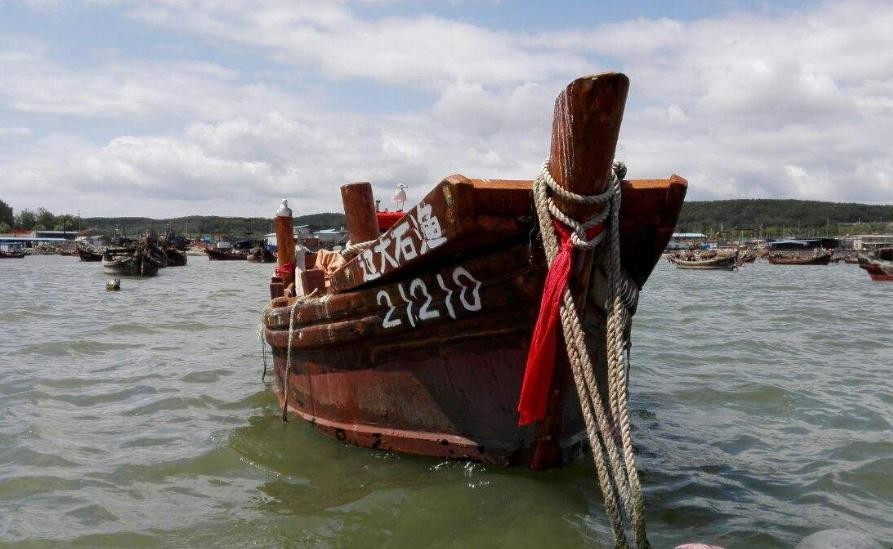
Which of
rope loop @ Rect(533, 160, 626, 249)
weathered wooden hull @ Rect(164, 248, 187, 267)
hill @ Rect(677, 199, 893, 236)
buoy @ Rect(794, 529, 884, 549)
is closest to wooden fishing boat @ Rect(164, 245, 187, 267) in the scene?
weathered wooden hull @ Rect(164, 248, 187, 267)

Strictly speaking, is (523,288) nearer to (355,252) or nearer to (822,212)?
(355,252)

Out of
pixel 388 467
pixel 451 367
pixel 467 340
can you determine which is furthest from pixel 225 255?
pixel 467 340

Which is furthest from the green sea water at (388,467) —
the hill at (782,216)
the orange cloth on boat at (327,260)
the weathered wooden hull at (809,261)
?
the hill at (782,216)

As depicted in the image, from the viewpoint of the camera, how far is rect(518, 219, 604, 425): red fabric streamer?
3440 mm

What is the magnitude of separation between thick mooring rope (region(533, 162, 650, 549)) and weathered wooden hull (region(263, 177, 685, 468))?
206 mm

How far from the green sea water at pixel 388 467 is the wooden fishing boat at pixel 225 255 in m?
66.0

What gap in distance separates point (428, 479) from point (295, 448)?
1.43m

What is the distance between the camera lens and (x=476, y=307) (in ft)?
13.1

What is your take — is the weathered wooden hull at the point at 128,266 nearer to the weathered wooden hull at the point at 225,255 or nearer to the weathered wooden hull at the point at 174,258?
the weathered wooden hull at the point at 174,258

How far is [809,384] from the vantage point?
24.9 feet

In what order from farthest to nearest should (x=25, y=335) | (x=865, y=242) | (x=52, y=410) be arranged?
(x=865, y=242) < (x=25, y=335) < (x=52, y=410)

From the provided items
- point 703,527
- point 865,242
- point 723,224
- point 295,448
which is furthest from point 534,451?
point 723,224

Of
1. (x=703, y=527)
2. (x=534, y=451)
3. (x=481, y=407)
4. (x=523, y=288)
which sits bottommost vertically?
(x=703, y=527)

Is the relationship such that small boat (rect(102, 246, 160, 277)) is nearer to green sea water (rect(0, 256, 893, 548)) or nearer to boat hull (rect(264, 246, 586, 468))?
green sea water (rect(0, 256, 893, 548))
